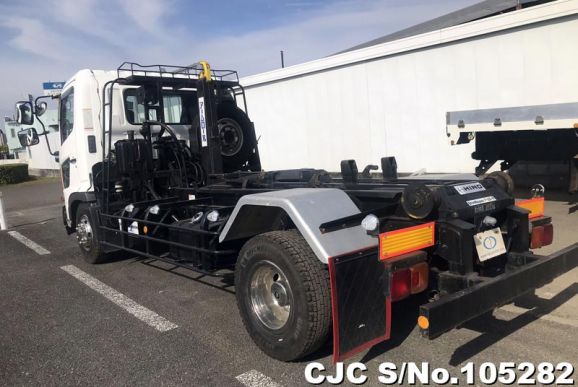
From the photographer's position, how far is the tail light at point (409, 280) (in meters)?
3.23

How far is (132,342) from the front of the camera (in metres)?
4.09

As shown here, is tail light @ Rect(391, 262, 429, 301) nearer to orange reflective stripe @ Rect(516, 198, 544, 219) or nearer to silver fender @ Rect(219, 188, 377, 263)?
silver fender @ Rect(219, 188, 377, 263)

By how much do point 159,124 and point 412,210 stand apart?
13.4ft

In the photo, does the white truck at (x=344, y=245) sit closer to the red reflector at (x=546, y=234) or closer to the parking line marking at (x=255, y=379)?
the red reflector at (x=546, y=234)

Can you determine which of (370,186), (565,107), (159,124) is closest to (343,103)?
(565,107)

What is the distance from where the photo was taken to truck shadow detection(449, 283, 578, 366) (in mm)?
3621

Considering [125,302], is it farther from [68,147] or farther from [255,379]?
[68,147]

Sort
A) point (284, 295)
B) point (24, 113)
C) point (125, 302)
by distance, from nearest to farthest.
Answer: point (284, 295) → point (125, 302) → point (24, 113)

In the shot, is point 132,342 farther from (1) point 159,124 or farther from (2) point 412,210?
(1) point 159,124

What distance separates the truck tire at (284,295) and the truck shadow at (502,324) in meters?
1.07

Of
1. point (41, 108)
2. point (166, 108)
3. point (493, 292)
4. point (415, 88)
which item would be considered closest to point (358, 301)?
point (493, 292)

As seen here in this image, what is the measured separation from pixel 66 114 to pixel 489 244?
6235 mm

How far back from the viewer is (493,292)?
315 centimetres

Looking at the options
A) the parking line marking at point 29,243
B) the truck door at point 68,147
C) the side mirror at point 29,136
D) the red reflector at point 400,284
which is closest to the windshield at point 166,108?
the truck door at point 68,147
